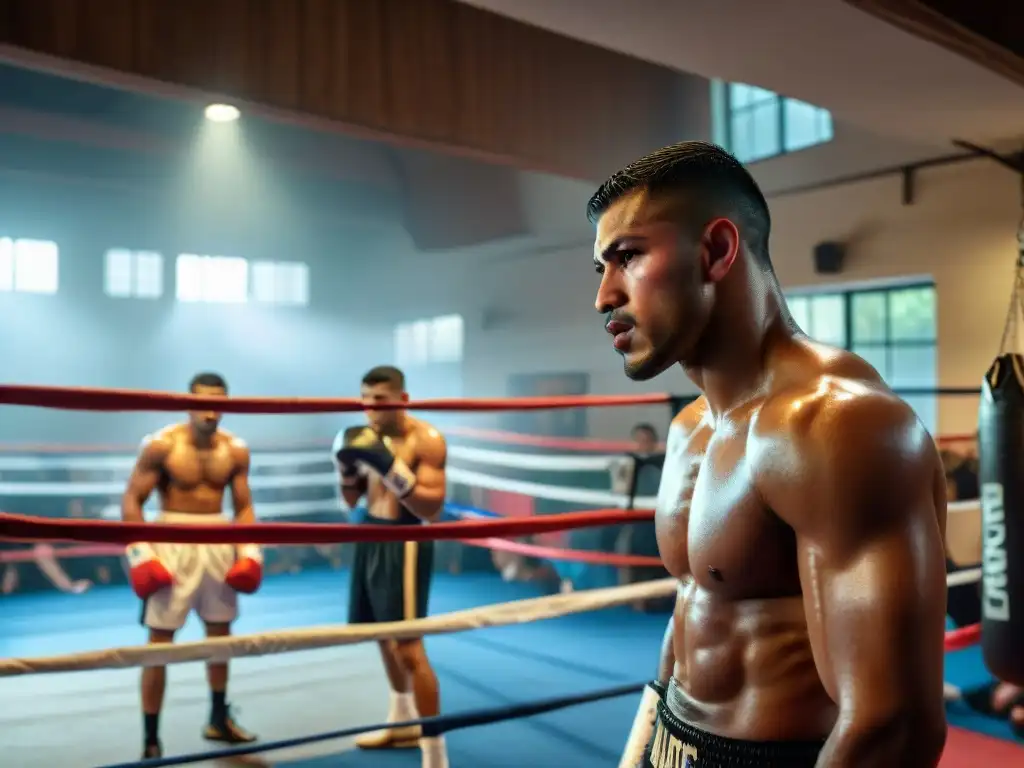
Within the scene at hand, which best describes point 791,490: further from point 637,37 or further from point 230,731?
point 230,731

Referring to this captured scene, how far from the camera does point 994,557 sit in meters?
2.60

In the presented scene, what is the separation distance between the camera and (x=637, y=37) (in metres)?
2.79

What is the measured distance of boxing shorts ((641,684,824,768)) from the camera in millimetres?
714

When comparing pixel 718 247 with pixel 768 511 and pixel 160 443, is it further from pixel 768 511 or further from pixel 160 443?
pixel 160 443

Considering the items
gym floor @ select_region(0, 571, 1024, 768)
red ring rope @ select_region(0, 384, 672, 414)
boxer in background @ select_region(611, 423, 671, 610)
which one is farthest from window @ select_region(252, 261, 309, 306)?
red ring rope @ select_region(0, 384, 672, 414)

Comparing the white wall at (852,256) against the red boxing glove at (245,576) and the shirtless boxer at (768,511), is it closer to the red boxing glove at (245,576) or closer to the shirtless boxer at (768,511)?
the red boxing glove at (245,576)

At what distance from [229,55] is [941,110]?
9.47ft

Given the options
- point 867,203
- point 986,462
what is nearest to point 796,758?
point 986,462

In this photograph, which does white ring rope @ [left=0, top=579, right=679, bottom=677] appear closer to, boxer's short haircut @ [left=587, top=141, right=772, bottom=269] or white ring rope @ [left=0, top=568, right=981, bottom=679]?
white ring rope @ [left=0, top=568, right=981, bottom=679]

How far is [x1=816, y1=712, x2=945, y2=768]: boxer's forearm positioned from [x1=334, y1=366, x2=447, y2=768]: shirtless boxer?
6.98 ft

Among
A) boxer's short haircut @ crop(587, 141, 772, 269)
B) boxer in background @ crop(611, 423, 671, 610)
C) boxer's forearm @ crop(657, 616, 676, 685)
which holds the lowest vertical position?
boxer in background @ crop(611, 423, 671, 610)

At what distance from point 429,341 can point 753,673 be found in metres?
8.70

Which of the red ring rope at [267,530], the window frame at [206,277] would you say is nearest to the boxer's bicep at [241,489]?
the red ring rope at [267,530]

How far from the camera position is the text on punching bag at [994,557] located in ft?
8.36
